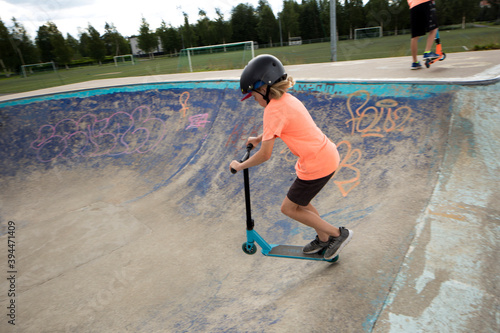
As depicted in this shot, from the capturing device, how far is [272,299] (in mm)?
2402

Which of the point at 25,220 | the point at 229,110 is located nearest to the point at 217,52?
the point at 229,110

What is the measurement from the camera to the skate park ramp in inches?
78.5

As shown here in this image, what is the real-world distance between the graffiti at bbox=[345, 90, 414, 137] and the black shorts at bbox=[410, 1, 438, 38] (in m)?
2.01

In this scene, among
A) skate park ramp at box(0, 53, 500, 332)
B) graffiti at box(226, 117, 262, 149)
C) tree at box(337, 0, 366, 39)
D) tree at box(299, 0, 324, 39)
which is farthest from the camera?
tree at box(299, 0, 324, 39)

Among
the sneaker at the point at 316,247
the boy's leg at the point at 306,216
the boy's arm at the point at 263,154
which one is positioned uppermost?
the boy's arm at the point at 263,154

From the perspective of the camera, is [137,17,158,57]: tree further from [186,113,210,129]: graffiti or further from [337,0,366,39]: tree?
[186,113,210,129]: graffiti

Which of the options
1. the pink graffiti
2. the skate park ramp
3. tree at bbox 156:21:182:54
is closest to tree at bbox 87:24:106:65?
tree at bbox 156:21:182:54

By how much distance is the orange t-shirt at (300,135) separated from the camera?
2.15 meters

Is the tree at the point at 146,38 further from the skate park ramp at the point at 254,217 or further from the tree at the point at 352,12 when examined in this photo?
the skate park ramp at the point at 254,217

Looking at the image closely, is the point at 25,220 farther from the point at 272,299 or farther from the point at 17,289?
the point at 272,299

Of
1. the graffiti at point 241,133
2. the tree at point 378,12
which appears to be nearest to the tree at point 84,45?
the tree at point 378,12

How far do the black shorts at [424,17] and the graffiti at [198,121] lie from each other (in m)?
4.60

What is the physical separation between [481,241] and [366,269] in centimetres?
86

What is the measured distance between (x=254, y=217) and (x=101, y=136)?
5.24 meters
